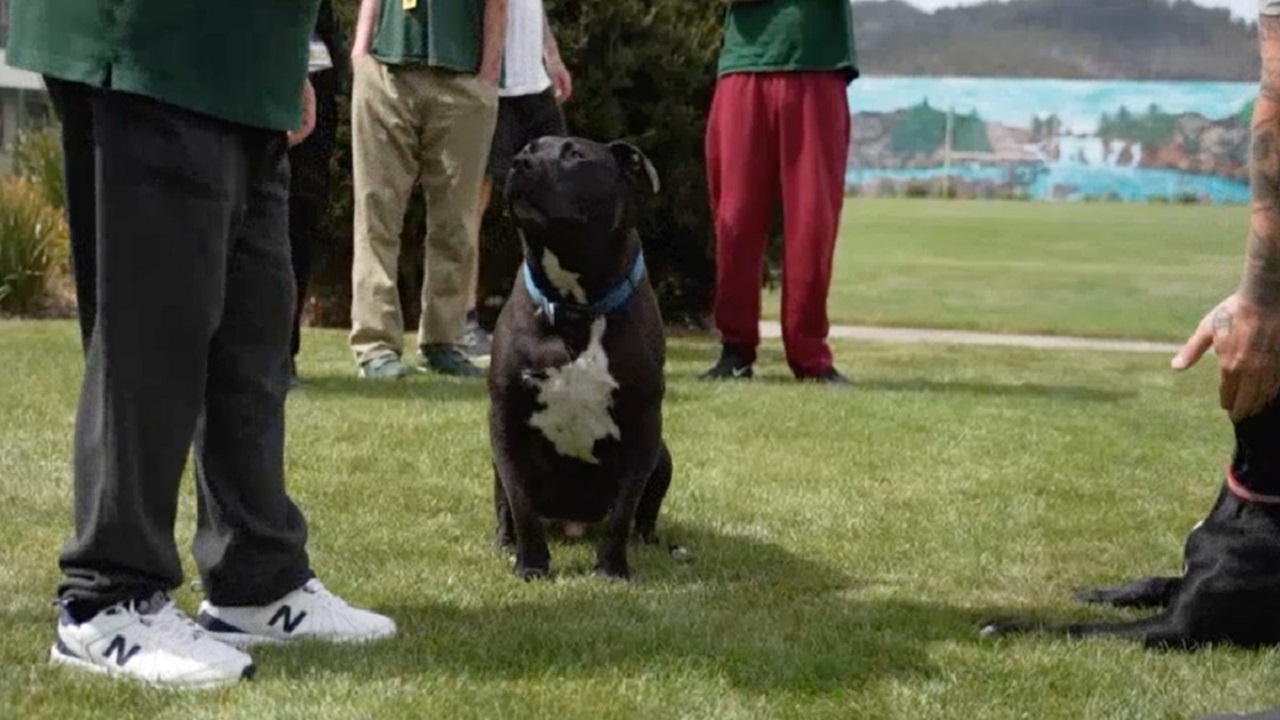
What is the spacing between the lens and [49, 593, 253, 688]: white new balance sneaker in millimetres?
2895

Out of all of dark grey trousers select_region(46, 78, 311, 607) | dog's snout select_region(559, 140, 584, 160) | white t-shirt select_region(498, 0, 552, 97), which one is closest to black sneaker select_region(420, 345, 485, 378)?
white t-shirt select_region(498, 0, 552, 97)

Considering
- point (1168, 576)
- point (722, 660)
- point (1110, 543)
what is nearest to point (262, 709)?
point (722, 660)

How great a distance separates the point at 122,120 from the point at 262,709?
3.18 feet

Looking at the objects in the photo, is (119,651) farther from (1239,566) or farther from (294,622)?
(1239,566)

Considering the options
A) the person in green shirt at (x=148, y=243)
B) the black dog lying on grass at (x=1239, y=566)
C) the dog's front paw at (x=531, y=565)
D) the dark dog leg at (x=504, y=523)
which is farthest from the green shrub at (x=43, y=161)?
the black dog lying on grass at (x=1239, y=566)

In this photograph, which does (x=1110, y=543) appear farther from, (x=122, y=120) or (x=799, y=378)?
(x=799, y=378)

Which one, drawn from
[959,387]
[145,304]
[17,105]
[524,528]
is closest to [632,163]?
[524,528]

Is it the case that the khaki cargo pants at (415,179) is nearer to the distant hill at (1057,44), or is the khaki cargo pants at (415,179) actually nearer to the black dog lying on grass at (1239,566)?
the black dog lying on grass at (1239,566)

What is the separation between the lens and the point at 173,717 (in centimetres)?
272

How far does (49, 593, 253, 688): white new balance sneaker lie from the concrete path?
7.20 metres

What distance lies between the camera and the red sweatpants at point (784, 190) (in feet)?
23.9

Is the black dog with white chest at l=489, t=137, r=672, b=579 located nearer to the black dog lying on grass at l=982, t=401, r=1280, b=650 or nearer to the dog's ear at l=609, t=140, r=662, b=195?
the dog's ear at l=609, t=140, r=662, b=195

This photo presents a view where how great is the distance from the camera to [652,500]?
4305 millimetres

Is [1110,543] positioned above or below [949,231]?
above
